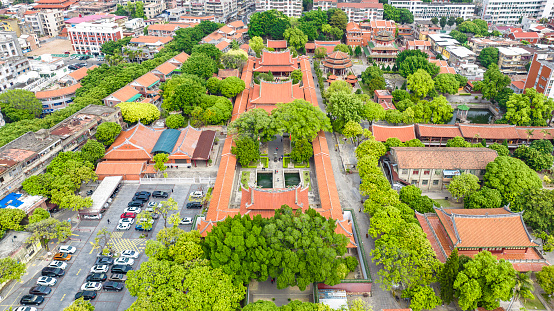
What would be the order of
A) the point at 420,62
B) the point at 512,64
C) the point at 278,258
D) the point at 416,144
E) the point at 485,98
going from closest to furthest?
the point at 278,258
the point at 416,144
the point at 485,98
the point at 420,62
the point at 512,64

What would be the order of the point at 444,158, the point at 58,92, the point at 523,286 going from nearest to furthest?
the point at 523,286 → the point at 444,158 → the point at 58,92

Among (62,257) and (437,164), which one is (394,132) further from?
(62,257)

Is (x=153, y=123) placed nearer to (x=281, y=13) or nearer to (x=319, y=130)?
(x=319, y=130)

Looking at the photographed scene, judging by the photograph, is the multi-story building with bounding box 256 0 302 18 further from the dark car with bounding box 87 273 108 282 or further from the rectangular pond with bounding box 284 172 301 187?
the dark car with bounding box 87 273 108 282

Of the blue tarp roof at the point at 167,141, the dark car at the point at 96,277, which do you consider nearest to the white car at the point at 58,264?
the dark car at the point at 96,277

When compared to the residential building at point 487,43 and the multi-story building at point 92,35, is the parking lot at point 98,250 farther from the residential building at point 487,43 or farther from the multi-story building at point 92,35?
the residential building at point 487,43

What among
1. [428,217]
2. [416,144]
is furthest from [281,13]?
[428,217]

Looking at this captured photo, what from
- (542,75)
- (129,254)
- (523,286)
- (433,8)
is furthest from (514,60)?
(129,254)

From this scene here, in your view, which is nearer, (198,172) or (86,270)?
(86,270)
